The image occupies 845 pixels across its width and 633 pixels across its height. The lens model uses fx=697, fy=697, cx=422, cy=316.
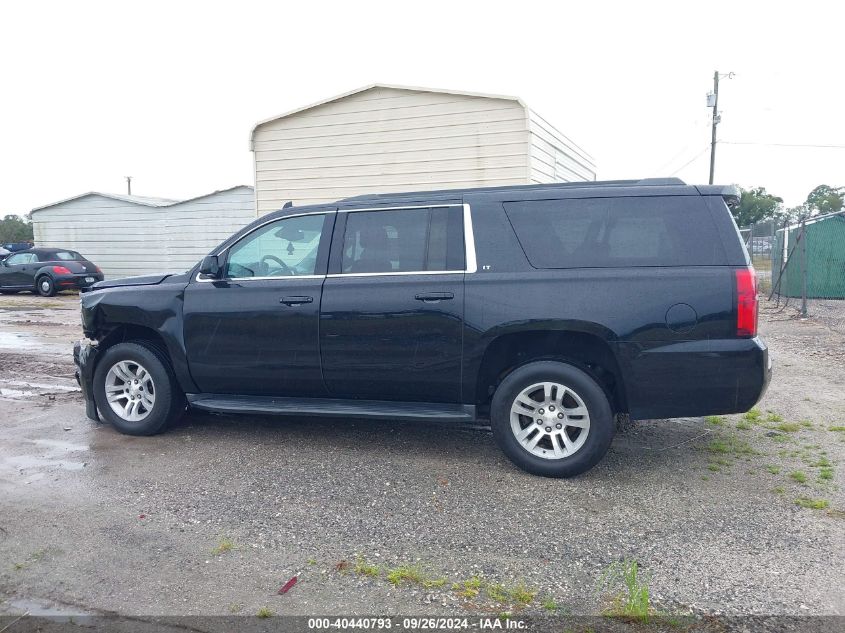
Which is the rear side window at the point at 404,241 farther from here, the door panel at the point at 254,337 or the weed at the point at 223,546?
the weed at the point at 223,546

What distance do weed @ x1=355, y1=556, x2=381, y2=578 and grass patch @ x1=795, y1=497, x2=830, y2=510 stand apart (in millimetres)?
2607

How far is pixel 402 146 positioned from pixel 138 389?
8.14 meters

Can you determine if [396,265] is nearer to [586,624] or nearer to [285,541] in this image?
[285,541]

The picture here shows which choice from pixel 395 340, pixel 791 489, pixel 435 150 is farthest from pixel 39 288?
pixel 791 489

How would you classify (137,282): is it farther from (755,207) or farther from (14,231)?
(755,207)

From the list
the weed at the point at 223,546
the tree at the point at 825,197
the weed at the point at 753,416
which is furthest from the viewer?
the tree at the point at 825,197

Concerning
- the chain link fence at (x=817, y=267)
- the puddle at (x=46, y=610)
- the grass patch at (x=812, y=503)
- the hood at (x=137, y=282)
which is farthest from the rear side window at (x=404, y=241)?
the chain link fence at (x=817, y=267)

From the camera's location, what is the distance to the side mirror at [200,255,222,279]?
5441 millimetres

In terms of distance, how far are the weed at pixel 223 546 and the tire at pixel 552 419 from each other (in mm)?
1886

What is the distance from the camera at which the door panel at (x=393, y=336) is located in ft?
15.9

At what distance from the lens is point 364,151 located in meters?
13.1

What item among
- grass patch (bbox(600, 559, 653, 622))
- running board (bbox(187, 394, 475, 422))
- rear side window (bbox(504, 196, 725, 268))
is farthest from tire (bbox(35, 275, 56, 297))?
grass patch (bbox(600, 559, 653, 622))

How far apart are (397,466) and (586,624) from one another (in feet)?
7.19

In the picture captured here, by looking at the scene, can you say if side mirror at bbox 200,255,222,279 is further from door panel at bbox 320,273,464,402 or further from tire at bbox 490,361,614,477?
tire at bbox 490,361,614,477
